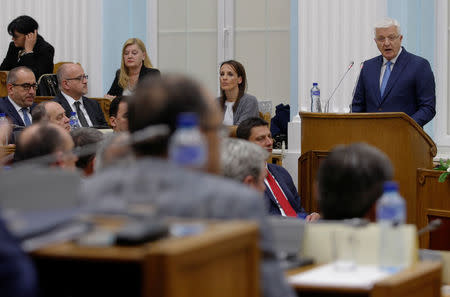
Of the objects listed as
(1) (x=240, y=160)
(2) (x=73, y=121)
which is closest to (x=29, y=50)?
(2) (x=73, y=121)

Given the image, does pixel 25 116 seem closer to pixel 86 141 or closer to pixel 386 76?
pixel 386 76

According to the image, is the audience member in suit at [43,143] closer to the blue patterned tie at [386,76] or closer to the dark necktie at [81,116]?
the blue patterned tie at [386,76]

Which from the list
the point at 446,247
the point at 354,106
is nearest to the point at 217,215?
the point at 446,247

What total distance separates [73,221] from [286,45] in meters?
8.03

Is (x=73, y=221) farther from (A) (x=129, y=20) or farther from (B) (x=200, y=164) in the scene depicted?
(A) (x=129, y=20)

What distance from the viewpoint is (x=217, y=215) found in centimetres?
212

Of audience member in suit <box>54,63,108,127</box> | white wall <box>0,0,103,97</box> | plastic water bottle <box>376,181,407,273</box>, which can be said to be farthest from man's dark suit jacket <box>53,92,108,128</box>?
plastic water bottle <box>376,181,407,273</box>

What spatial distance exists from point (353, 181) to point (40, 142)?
3.65 ft

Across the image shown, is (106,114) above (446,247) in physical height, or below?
above

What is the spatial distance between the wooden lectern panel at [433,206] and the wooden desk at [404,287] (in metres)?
3.54

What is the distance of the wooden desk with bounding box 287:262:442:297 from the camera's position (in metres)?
2.23

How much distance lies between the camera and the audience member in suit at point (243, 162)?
3.10 m

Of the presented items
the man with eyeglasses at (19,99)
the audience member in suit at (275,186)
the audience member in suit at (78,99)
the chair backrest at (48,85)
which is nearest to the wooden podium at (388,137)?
the audience member in suit at (275,186)

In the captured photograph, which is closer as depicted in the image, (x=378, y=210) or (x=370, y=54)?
(x=378, y=210)
